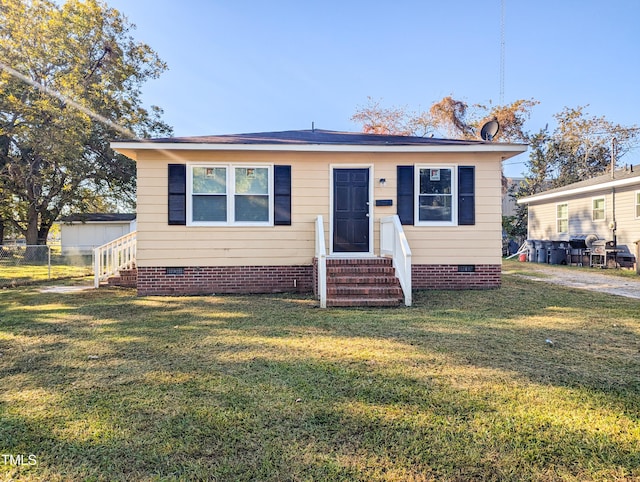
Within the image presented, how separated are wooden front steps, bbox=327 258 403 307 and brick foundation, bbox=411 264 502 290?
4.03 ft

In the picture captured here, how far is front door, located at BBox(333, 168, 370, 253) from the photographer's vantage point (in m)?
7.72

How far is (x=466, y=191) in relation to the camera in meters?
7.68

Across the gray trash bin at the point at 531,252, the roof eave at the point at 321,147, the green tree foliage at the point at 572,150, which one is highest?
the green tree foliage at the point at 572,150

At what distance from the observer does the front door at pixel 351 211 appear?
7719mm

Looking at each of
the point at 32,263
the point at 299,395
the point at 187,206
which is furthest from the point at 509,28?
Result: the point at 32,263

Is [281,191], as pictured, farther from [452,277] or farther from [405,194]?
[452,277]

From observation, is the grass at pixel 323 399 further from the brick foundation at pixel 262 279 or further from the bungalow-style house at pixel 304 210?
the bungalow-style house at pixel 304 210

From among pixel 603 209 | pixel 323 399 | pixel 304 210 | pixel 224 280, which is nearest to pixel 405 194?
pixel 304 210

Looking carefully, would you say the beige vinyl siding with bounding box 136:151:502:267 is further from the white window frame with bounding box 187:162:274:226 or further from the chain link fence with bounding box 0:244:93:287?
the chain link fence with bounding box 0:244:93:287

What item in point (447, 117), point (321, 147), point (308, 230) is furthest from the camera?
point (447, 117)

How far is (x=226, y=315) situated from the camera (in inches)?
211

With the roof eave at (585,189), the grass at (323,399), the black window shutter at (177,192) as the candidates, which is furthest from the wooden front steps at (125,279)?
the roof eave at (585,189)

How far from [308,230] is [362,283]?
1.87 meters

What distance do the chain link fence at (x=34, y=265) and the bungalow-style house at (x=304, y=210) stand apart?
15.9ft
